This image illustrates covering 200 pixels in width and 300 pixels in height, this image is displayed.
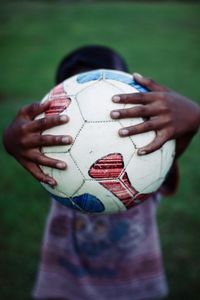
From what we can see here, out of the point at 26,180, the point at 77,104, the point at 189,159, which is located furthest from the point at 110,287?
the point at 189,159

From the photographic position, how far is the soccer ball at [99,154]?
1.31 metres

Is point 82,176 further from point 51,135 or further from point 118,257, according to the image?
point 118,257

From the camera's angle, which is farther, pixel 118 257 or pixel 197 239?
pixel 197 239

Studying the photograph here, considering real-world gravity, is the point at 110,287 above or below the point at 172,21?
above

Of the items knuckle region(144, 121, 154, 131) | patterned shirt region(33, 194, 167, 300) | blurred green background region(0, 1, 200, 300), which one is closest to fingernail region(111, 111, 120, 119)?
knuckle region(144, 121, 154, 131)

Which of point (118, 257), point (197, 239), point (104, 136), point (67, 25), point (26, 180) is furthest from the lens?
point (67, 25)

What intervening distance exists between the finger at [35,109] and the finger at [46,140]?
0.30 ft

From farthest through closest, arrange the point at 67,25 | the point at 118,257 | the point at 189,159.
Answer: the point at 67,25
the point at 189,159
the point at 118,257

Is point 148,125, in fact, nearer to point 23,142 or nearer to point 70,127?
point 70,127

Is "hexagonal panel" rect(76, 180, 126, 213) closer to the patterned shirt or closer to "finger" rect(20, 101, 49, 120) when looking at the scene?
"finger" rect(20, 101, 49, 120)

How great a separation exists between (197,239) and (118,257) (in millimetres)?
1047

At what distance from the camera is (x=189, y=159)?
13.3 feet

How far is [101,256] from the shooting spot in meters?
2.06

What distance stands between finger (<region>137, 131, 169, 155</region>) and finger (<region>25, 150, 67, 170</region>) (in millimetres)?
241
